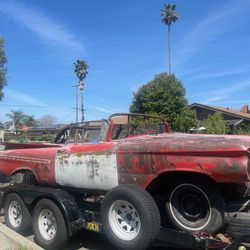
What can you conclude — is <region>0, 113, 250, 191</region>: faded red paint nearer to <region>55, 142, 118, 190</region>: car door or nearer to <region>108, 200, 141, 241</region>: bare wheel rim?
<region>55, 142, 118, 190</region>: car door

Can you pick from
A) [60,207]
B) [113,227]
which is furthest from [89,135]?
[113,227]

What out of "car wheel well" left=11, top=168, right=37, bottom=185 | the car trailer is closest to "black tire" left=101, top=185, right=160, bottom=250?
the car trailer

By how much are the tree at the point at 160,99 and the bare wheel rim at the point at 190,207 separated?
99.1 feet

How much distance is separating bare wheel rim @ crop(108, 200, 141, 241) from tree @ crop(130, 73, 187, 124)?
30.0 meters

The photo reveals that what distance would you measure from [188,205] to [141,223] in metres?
0.59

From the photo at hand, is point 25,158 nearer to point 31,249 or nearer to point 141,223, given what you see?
point 31,249

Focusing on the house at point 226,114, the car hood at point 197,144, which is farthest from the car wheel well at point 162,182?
the house at point 226,114

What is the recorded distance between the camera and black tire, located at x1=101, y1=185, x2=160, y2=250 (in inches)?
197

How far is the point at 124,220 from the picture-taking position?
17.5 feet

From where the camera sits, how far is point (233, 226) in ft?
15.4

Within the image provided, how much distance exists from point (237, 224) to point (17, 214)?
3.94 m

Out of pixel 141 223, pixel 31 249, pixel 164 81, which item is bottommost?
pixel 31 249

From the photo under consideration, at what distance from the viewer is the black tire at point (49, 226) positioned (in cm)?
607

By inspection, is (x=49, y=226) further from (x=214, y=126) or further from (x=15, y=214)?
(x=214, y=126)
